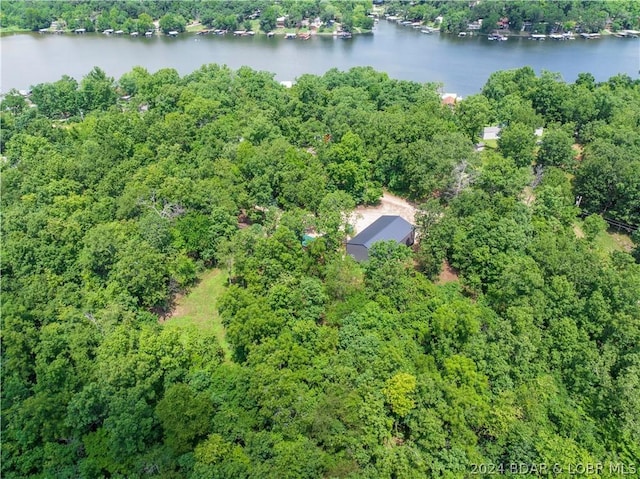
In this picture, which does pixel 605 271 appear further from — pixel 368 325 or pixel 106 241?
pixel 106 241

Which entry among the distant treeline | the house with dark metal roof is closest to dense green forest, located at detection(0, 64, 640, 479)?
the house with dark metal roof

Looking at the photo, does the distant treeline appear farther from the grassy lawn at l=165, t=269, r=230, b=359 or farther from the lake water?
the grassy lawn at l=165, t=269, r=230, b=359

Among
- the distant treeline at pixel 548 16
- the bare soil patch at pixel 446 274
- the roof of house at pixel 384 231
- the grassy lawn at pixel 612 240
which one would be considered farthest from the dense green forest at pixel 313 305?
the distant treeline at pixel 548 16

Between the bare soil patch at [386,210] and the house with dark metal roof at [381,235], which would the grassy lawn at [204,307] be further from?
the bare soil patch at [386,210]

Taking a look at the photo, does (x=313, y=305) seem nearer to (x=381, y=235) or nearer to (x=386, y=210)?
(x=381, y=235)

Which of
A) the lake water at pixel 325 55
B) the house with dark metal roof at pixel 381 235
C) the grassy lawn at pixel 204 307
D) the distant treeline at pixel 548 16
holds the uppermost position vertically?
the distant treeline at pixel 548 16

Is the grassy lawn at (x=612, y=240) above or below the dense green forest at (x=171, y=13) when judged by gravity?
below

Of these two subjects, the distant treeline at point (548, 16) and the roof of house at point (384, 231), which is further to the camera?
the distant treeline at point (548, 16)
